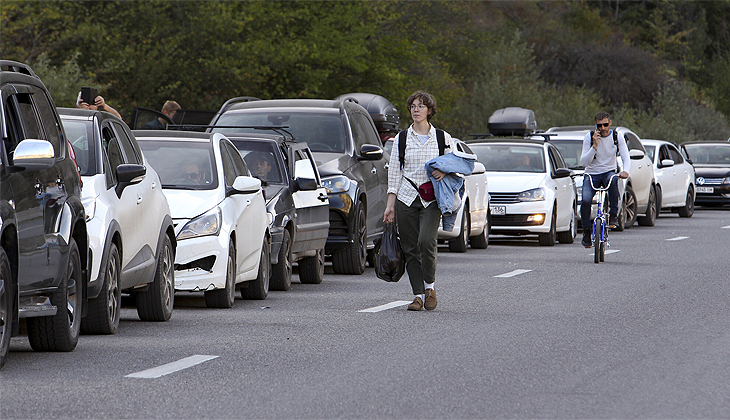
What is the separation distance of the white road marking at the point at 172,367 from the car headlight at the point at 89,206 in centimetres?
133

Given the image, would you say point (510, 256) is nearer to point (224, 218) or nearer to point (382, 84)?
point (224, 218)

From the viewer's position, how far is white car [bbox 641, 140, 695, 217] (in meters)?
30.6

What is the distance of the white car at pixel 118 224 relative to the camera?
30.2ft

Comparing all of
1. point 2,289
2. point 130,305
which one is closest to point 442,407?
point 2,289

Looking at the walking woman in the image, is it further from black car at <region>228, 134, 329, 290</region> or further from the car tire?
the car tire

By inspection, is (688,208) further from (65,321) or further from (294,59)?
(65,321)

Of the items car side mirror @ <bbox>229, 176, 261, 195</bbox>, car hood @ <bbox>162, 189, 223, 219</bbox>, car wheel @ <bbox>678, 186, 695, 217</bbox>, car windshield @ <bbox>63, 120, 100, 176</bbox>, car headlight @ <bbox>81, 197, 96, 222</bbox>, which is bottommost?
car wheel @ <bbox>678, 186, 695, 217</bbox>

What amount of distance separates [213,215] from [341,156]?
16.1 feet

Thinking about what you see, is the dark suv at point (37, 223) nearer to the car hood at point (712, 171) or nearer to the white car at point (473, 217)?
the white car at point (473, 217)

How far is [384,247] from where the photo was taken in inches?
456

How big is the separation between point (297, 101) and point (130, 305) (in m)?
5.85

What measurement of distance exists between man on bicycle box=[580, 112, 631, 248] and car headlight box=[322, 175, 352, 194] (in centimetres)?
371

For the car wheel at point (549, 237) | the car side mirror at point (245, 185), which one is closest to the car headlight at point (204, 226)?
the car side mirror at point (245, 185)

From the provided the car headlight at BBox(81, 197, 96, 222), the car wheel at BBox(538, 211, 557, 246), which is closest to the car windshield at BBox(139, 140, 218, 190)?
the car headlight at BBox(81, 197, 96, 222)
